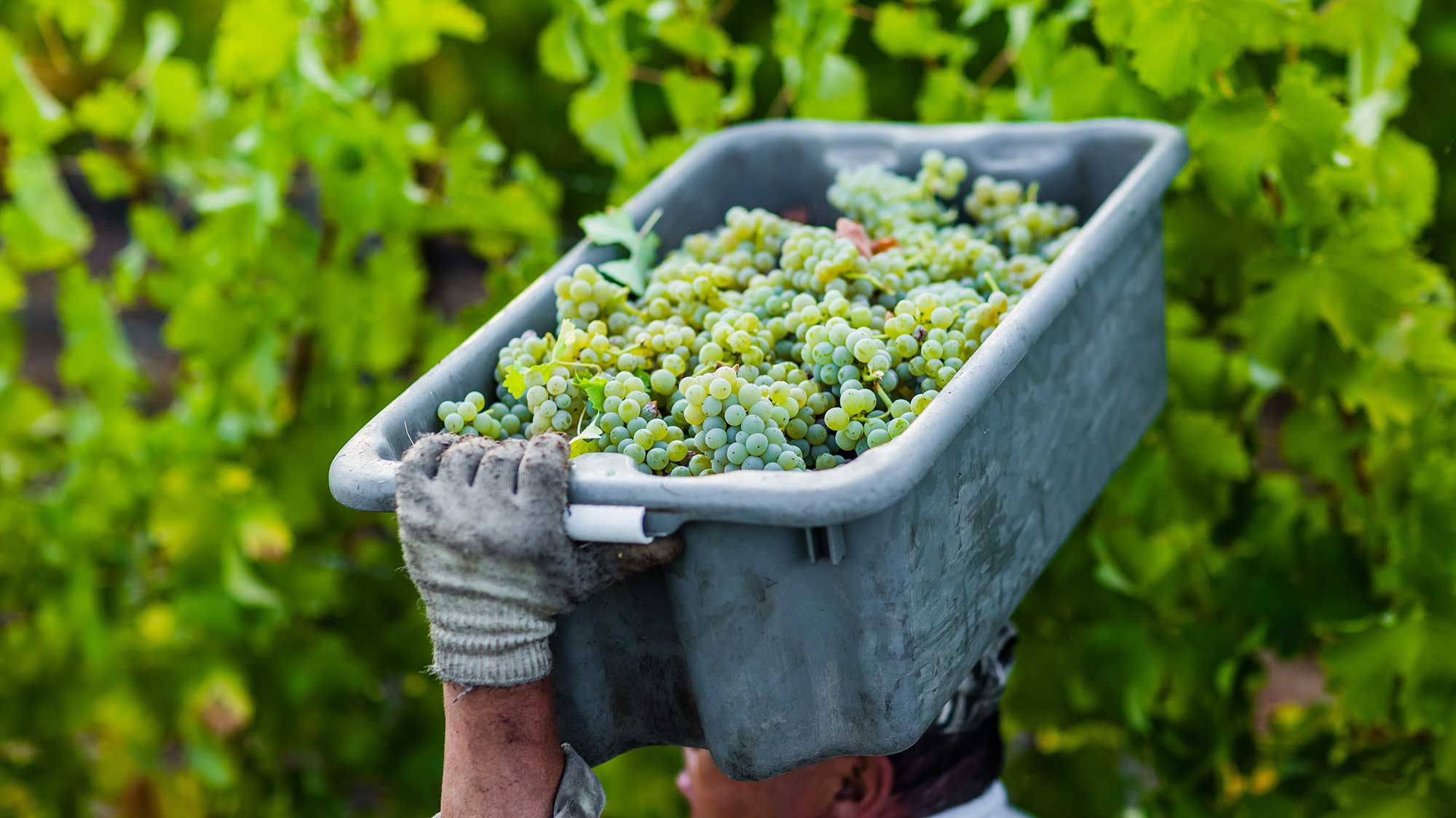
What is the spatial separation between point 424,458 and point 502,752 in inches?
8.7

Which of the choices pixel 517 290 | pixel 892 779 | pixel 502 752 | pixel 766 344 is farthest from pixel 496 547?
pixel 517 290

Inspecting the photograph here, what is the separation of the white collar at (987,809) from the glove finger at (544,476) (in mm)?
587

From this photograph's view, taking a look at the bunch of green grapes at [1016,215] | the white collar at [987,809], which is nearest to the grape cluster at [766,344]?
the bunch of green grapes at [1016,215]

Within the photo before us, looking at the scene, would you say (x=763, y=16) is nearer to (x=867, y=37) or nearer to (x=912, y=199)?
(x=867, y=37)

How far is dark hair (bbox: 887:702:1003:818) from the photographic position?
46.3 inches

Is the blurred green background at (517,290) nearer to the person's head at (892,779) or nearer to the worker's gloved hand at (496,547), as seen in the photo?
the person's head at (892,779)

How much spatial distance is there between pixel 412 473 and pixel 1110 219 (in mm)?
577

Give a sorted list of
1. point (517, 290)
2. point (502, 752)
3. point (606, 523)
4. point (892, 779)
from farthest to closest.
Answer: point (517, 290)
point (892, 779)
point (502, 752)
point (606, 523)

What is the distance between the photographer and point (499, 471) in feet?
2.63

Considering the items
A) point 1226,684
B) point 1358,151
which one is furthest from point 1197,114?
point 1226,684

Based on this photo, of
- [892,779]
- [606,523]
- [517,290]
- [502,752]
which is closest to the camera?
[606,523]

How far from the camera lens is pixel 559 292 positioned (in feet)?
3.51

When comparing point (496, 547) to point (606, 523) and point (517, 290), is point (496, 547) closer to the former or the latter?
point (606, 523)

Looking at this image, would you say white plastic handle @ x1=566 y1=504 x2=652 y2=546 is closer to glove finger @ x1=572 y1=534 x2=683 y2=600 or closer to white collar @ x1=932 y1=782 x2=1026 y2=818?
glove finger @ x1=572 y1=534 x2=683 y2=600
